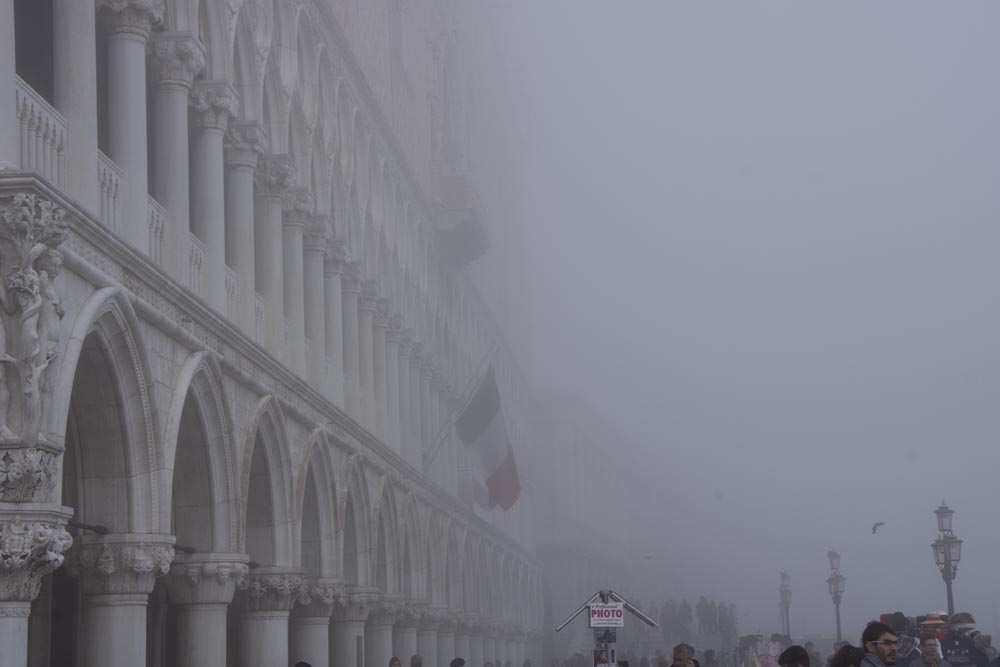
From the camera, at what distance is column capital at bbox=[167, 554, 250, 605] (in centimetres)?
1738

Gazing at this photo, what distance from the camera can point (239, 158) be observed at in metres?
20.8

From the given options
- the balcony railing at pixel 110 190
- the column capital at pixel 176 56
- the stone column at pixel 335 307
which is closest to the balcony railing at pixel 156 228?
the balcony railing at pixel 110 190

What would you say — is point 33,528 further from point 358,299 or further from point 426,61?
point 426,61

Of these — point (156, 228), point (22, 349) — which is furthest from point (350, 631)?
point (22, 349)

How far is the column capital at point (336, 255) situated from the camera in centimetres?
2681

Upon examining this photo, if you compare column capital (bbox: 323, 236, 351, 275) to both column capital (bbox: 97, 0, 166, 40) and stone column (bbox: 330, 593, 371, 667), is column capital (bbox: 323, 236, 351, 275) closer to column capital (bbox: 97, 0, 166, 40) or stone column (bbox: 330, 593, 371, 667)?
stone column (bbox: 330, 593, 371, 667)

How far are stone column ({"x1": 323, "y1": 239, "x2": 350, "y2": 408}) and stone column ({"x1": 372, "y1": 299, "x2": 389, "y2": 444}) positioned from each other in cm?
380

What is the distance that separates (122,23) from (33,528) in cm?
614

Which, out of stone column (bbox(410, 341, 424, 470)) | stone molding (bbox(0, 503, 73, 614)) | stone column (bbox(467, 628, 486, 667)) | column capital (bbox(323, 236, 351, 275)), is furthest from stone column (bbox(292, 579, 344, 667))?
stone column (bbox(467, 628, 486, 667))

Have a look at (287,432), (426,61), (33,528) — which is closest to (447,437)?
(426,61)

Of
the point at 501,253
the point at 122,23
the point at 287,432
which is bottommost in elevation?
the point at 287,432

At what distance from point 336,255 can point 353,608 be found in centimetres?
589

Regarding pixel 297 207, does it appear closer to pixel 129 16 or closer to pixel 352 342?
pixel 352 342

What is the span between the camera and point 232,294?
1998 centimetres
